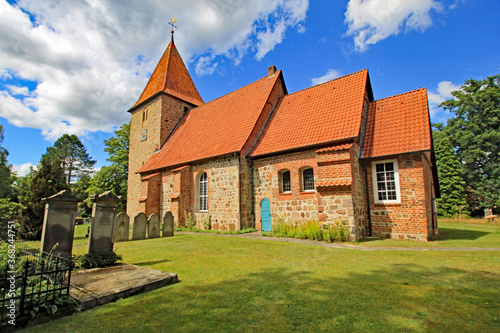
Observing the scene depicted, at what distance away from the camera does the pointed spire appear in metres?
23.6

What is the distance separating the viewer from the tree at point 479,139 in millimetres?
28859

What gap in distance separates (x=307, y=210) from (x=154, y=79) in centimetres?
2125

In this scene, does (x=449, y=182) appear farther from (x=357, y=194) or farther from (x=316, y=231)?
(x=316, y=231)

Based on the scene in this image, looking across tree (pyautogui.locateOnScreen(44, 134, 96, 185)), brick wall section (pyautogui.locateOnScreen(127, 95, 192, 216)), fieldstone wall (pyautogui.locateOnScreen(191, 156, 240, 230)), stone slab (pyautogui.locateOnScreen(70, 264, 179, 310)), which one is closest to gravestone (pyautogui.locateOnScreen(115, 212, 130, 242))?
fieldstone wall (pyautogui.locateOnScreen(191, 156, 240, 230))

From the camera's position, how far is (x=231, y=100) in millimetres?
19734

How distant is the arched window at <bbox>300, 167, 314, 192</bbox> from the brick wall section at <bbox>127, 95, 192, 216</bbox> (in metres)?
14.4

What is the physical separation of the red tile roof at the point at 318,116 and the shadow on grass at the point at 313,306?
7.33 m

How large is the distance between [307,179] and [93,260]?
9.77 meters

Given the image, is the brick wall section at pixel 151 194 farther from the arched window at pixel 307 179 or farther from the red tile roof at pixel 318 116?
the arched window at pixel 307 179

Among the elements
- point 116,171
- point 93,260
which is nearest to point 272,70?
point 93,260

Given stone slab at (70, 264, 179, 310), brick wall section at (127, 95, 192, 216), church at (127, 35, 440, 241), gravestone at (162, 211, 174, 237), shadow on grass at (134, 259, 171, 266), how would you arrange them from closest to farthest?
stone slab at (70, 264, 179, 310) → shadow on grass at (134, 259, 171, 266) → church at (127, 35, 440, 241) → gravestone at (162, 211, 174, 237) → brick wall section at (127, 95, 192, 216)

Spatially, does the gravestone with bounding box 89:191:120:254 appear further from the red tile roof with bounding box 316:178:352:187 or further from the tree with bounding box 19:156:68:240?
the tree with bounding box 19:156:68:240

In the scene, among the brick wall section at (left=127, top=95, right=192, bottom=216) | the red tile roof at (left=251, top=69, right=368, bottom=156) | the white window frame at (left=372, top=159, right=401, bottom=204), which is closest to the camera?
the white window frame at (left=372, top=159, right=401, bottom=204)

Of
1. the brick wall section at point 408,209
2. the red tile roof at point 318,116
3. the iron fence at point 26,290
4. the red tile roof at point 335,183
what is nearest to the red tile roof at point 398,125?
the brick wall section at point 408,209
